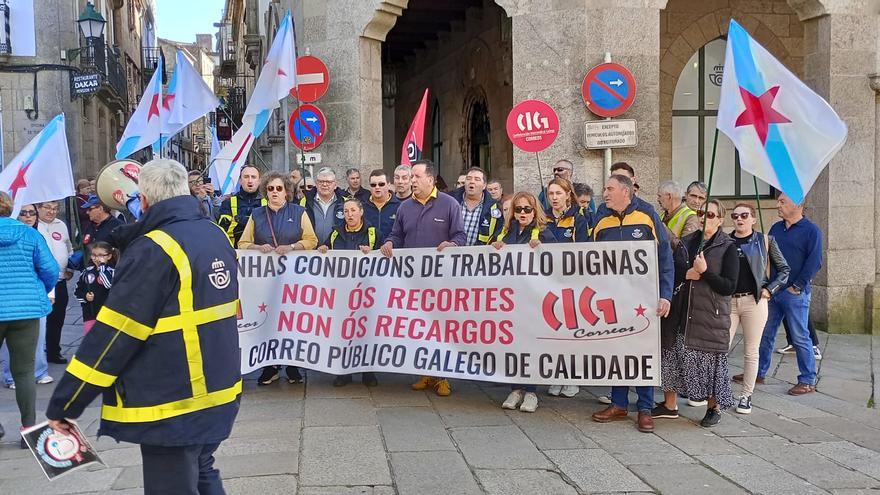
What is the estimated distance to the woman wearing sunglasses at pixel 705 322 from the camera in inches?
232

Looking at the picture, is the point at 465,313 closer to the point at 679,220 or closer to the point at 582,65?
the point at 679,220

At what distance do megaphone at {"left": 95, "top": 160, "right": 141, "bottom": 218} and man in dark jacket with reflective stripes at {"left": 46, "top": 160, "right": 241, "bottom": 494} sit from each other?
100 inches

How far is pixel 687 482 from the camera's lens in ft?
15.4

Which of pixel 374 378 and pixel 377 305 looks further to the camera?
pixel 374 378

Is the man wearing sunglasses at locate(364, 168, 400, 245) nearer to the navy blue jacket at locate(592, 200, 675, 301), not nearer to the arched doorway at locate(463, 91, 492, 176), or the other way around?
the navy blue jacket at locate(592, 200, 675, 301)

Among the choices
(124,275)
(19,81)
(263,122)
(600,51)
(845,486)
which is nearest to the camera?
(124,275)

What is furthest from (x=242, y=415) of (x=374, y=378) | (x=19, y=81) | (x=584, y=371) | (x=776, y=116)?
(x=19, y=81)

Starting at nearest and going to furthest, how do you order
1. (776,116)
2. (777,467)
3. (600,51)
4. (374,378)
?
(777,467)
(776,116)
(374,378)
(600,51)

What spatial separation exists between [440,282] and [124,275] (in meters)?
3.81

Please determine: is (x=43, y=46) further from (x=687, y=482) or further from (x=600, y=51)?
(x=687, y=482)

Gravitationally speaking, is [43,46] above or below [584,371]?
above

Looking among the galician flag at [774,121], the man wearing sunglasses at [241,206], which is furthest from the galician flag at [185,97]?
the galician flag at [774,121]

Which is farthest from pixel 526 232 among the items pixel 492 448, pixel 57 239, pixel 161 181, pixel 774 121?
pixel 57 239

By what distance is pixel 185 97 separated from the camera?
30.2ft
